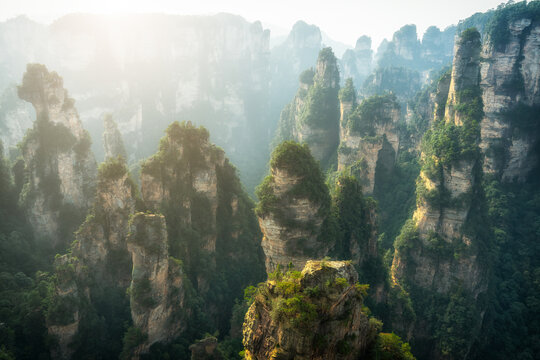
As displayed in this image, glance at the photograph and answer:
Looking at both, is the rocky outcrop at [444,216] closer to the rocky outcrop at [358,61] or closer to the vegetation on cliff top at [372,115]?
the vegetation on cliff top at [372,115]

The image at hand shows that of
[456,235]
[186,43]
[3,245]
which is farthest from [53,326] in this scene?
[186,43]

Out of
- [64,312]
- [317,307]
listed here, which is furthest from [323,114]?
[317,307]

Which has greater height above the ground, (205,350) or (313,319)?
(313,319)

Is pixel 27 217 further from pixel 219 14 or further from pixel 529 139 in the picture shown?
pixel 219 14

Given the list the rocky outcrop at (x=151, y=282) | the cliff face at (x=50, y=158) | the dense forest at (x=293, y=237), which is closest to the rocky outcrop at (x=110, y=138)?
the dense forest at (x=293, y=237)

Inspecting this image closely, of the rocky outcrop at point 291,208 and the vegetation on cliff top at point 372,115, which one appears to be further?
the vegetation on cliff top at point 372,115

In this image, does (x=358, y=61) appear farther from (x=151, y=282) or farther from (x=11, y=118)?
(x=151, y=282)

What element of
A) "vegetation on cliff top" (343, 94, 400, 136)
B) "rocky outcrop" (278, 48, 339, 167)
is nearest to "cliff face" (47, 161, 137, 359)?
"vegetation on cliff top" (343, 94, 400, 136)
